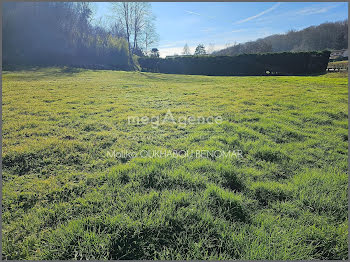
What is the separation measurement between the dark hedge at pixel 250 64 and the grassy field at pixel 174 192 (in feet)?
59.5

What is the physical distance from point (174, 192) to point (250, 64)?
71.6 feet

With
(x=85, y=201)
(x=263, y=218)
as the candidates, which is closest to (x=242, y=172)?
(x=263, y=218)

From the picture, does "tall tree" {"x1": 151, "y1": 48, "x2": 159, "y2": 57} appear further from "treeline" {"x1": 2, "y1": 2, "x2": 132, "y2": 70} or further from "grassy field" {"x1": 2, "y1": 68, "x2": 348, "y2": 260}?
"grassy field" {"x1": 2, "y1": 68, "x2": 348, "y2": 260}

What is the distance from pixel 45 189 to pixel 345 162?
4.06 meters

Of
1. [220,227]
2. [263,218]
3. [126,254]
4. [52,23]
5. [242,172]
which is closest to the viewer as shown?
[126,254]

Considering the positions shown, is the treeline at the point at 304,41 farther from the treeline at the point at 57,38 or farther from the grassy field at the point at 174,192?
the grassy field at the point at 174,192

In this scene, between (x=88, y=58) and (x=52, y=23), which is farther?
(x=88, y=58)

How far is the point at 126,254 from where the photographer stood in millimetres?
1322

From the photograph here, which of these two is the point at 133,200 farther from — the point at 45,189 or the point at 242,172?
the point at 242,172

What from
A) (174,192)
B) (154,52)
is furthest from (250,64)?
(174,192)

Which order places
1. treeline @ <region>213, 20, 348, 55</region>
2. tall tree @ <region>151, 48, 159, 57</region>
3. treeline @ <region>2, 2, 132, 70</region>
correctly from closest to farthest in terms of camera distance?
treeline @ <region>2, 2, 132, 70</region>, treeline @ <region>213, 20, 348, 55</region>, tall tree @ <region>151, 48, 159, 57</region>

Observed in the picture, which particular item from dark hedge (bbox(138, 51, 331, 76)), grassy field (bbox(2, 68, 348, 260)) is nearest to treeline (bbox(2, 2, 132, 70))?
dark hedge (bbox(138, 51, 331, 76))

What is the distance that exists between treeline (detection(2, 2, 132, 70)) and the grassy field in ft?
68.9

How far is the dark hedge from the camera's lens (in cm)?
1768
